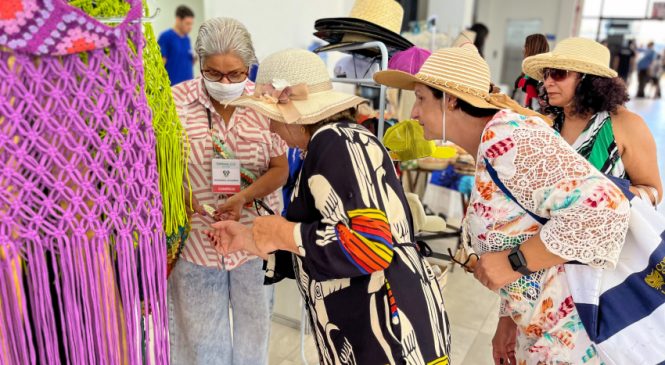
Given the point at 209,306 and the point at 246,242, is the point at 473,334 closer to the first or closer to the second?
the point at 209,306

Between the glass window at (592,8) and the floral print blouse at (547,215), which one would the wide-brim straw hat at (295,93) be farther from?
the glass window at (592,8)

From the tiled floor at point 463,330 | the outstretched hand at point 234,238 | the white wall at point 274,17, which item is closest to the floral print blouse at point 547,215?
the outstretched hand at point 234,238

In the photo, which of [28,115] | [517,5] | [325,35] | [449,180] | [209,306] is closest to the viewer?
[28,115]

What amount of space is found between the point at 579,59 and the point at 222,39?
145cm

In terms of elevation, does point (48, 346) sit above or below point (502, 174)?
below

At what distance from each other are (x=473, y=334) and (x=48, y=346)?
2.40 metres

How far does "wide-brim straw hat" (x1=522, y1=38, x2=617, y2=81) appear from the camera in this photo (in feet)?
6.22

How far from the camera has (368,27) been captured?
1.89 meters

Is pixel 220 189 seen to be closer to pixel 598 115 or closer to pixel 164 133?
pixel 164 133

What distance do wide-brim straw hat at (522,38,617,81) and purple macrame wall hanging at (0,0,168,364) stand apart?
69.3 inches

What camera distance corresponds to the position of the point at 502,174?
3.36 feet

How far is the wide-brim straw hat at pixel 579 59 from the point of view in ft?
6.22

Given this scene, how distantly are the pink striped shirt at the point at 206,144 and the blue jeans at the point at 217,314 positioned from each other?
54mm


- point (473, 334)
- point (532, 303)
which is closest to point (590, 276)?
point (532, 303)
